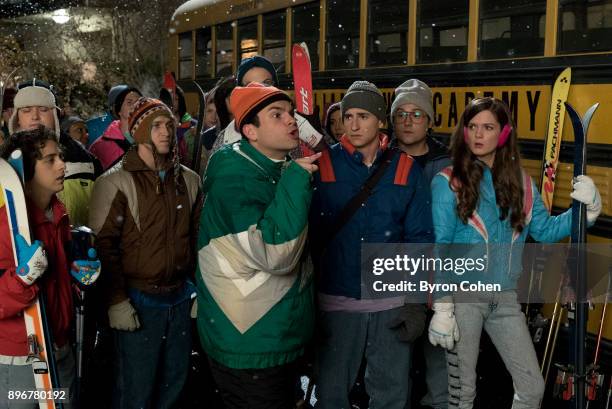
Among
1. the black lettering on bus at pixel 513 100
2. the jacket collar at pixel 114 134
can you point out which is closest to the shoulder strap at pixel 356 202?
the black lettering on bus at pixel 513 100

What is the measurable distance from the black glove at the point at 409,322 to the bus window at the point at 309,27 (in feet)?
13.6

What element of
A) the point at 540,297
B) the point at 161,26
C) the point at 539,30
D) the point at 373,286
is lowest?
the point at 540,297

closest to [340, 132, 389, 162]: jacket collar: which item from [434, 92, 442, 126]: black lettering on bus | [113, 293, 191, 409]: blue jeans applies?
Result: [113, 293, 191, 409]: blue jeans

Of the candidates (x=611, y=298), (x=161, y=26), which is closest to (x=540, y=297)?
(x=611, y=298)

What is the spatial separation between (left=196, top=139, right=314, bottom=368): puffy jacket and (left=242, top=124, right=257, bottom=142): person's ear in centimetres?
3

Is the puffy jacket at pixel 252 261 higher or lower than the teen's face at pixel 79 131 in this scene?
lower

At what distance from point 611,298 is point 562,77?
1265mm

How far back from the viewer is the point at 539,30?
4.73 meters

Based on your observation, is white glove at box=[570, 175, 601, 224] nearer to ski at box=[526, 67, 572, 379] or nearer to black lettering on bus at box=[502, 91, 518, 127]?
ski at box=[526, 67, 572, 379]

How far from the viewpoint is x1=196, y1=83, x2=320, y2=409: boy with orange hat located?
2730 mm

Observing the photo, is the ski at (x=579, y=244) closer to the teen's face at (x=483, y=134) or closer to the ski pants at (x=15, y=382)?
the teen's face at (x=483, y=134)

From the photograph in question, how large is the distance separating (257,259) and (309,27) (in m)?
4.83

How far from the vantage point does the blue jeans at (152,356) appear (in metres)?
3.59

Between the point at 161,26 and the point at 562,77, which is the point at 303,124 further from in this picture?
the point at 161,26
